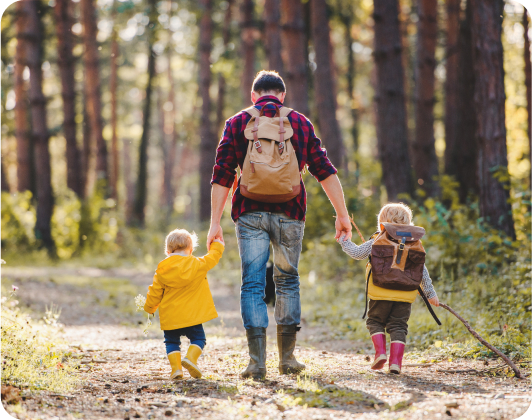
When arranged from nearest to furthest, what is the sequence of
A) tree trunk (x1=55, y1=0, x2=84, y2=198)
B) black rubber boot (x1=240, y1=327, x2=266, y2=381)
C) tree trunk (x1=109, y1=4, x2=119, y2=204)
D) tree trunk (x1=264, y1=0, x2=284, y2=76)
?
black rubber boot (x1=240, y1=327, x2=266, y2=381), tree trunk (x1=264, y1=0, x2=284, y2=76), tree trunk (x1=55, y1=0, x2=84, y2=198), tree trunk (x1=109, y1=4, x2=119, y2=204)

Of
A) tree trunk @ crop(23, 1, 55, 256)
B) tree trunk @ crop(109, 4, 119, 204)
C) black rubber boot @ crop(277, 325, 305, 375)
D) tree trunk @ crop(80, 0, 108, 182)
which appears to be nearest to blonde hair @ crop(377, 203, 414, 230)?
black rubber boot @ crop(277, 325, 305, 375)

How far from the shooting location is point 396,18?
11.3 m

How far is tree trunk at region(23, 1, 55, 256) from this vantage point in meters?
17.1

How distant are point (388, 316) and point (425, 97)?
1123cm

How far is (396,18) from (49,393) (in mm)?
9674

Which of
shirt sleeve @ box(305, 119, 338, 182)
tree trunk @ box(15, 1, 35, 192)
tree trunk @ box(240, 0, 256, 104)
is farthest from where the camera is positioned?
tree trunk @ box(15, 1, 35, 192)

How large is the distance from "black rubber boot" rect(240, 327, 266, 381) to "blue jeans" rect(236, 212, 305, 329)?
6 cm

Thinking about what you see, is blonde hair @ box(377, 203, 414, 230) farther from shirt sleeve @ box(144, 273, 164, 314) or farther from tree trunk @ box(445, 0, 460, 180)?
tree trunk @ box(445, 0, 460, 180)

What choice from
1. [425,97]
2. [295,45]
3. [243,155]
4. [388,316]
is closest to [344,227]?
[388,316]

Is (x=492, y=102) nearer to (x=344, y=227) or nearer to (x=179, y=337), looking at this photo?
(x=344, y=227)

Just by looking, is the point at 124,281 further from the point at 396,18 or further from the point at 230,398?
the point at 230,398

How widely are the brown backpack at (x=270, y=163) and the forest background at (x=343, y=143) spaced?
260 centimetres

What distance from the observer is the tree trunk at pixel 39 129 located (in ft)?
56.1

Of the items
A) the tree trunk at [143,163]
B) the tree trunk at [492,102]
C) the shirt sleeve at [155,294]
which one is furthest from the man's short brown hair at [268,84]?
the tree trunk at [143,163]
